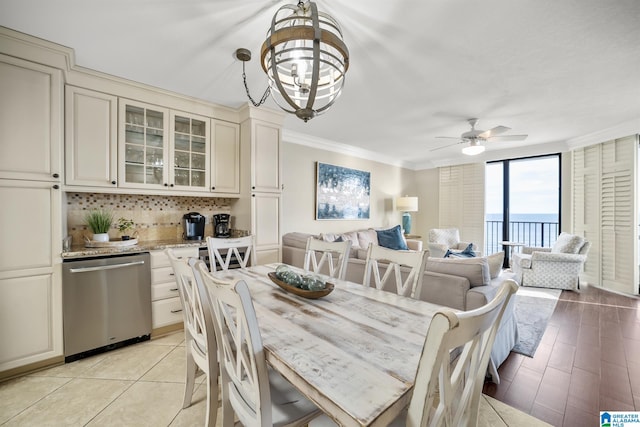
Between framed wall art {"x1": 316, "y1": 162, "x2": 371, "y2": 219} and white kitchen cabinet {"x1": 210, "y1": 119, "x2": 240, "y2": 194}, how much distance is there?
5.19ft

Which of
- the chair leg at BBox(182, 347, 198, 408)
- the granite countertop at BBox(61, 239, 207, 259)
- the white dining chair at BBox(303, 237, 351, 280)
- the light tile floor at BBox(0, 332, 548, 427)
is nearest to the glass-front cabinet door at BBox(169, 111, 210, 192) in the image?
the granite countertop at BBox(61, 239, 207, 259)

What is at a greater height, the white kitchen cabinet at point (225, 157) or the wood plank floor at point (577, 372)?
the white kitchen cabinet at point (225, 157)

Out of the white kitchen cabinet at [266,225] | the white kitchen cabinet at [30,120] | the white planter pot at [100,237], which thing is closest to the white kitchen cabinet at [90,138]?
the white kitchen cabinet at [30,120]

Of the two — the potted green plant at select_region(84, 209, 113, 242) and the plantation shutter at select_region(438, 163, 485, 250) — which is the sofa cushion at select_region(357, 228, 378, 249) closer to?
the plantation shutter at select_region(438, 163, 485, 250)

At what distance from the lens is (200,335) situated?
1.36 meters

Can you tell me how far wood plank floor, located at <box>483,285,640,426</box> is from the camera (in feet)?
5.41

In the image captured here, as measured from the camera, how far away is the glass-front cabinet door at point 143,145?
250 centimetres

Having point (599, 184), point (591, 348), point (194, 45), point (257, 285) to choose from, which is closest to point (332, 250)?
point (257, 285)

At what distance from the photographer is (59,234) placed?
2043 mm

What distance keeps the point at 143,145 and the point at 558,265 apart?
19.2ft

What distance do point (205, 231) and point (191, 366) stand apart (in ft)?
6.53

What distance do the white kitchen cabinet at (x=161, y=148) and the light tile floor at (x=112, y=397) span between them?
158 centimetres

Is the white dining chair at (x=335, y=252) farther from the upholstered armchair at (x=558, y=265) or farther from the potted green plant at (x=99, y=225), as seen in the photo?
the upholstered armchair at (x=558, y=265)

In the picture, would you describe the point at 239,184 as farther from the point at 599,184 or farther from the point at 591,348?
the point at 599,184
